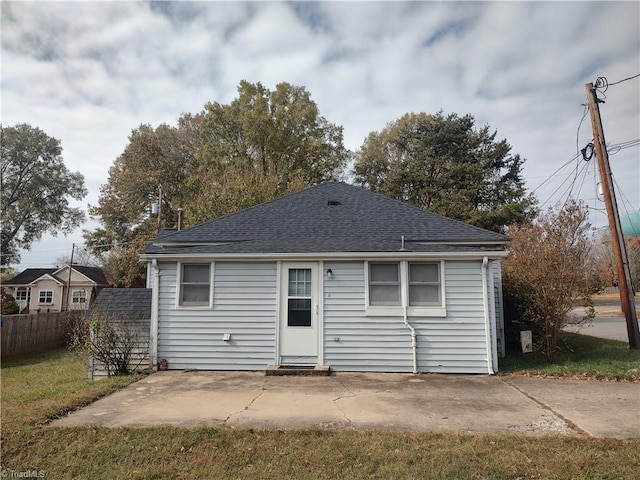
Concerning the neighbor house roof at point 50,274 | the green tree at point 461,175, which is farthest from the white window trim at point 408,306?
the neighbor house roof at point 50,274

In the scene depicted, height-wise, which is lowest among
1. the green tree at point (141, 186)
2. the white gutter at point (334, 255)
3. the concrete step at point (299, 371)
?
the concrete step at point (299, 371)

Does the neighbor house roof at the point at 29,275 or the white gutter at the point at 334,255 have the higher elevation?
the neighbor house roof at the point at 29,275

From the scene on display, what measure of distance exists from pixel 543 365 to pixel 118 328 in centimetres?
897

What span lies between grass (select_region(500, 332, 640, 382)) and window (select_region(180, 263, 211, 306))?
6332mm

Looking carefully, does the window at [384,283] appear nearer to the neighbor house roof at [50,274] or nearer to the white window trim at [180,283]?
the white window trim at [180,283]

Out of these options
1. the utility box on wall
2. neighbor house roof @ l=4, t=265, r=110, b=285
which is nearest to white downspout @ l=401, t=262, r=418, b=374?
the utility box on wall

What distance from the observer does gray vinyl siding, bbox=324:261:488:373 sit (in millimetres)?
8352

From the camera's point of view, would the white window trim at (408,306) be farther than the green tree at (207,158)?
No

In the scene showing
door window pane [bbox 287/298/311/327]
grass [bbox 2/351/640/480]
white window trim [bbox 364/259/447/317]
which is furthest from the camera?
door window pane [bbox 287/298/311/327]

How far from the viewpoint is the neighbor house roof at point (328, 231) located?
28.9 feet

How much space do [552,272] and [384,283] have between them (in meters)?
3.78

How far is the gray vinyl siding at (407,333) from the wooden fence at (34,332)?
1121cm

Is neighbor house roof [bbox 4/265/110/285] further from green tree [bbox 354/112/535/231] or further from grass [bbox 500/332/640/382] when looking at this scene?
grass [bbox 500/332/640/382]

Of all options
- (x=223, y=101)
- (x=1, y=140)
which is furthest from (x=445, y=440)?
(x=1, y=140)
